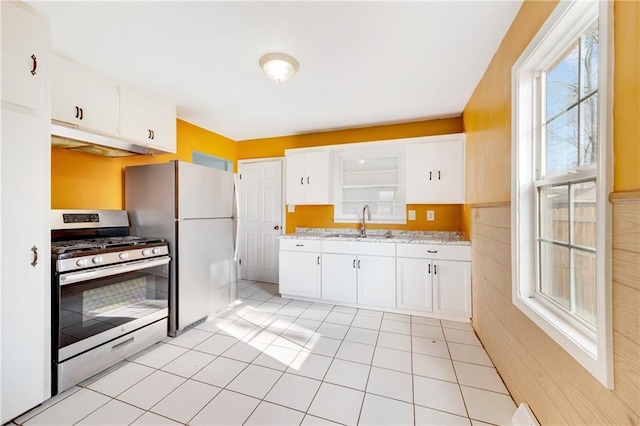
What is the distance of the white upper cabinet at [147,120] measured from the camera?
238 cm

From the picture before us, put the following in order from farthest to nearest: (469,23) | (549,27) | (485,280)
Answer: (485,280)
(469,23)
(549,27)

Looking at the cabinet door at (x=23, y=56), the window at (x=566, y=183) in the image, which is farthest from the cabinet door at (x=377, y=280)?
the cabinet door at (x=23, y=56)

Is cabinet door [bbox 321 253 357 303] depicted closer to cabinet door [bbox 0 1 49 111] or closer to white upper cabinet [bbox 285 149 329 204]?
white upper cabinet [bbox 285 149 329 204]

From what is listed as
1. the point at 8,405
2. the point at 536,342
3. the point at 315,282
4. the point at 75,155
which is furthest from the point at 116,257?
the point at 536,342

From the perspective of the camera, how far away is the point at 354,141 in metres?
3.73

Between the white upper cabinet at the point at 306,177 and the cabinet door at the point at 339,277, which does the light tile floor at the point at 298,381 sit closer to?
the cabinet door at the point at 339,277

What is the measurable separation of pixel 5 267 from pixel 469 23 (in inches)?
120

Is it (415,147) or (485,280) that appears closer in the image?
(485,280)

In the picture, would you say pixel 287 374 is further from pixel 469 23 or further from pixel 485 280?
pixel 469 23

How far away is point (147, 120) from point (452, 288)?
11.8 feet

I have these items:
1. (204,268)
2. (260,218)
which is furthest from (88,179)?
(260,218)

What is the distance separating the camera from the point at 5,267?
1385mm

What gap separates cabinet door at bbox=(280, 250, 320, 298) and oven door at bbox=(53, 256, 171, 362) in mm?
1453

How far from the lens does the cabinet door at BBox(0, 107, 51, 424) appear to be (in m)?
1.39
